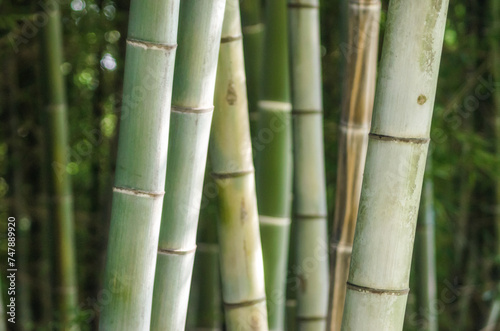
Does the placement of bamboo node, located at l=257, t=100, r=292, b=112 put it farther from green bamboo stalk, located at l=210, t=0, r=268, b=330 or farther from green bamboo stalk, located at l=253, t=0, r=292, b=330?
green bamboo stalk, located at l=210, t=0, r=268, b=330

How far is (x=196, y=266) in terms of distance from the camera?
1.53m

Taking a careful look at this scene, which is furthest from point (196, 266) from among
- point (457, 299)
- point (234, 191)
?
point (457, 299)

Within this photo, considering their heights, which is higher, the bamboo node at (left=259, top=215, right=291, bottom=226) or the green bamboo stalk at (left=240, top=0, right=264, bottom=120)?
the green bamboo stalk at (left=240, top=0, right=264, bottom=120)

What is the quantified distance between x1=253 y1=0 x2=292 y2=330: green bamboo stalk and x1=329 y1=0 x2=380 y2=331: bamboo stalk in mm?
170

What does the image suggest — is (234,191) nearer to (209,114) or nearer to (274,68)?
(209,114)

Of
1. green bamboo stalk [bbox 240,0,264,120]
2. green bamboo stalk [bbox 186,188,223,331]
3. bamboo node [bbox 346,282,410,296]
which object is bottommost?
green bamboo stalk [bbox 186,188,223,331]

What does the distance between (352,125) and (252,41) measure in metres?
0.39

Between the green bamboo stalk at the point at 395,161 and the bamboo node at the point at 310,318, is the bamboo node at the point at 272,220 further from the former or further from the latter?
the green bamboo stalk at the point at 395,161

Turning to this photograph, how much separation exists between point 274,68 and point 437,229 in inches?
57.5

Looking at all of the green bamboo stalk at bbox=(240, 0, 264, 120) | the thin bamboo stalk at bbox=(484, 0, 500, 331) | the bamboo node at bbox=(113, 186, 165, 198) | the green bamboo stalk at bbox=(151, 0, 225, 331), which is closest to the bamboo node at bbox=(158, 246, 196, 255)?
the green bamboo stalk at bbox=(151, 0, 225, 331)

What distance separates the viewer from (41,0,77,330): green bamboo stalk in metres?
1.55

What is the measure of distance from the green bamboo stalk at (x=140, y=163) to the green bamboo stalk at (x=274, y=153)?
52 cm

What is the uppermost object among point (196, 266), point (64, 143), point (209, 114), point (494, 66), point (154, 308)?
point (494, 66)

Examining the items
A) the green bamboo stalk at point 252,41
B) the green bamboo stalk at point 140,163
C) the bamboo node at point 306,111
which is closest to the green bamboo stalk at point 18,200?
the green bamboo stalk at point 252,41
